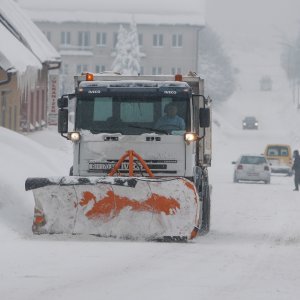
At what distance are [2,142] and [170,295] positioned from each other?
49.7 feet

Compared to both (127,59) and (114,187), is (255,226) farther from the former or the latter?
(127,59)

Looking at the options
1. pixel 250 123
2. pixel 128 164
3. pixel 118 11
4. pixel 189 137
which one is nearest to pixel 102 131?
pixel 128 164

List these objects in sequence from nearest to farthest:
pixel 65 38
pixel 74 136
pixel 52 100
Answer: pixel 74 136
pixel 52 100
pixel 65 38

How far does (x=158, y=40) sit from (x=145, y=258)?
107m

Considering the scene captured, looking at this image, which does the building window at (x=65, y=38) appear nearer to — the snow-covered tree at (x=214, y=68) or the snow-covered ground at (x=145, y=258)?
the snow-covered tree at (x=214, y=68)

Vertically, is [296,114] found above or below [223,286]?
above

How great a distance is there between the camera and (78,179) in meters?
17.2

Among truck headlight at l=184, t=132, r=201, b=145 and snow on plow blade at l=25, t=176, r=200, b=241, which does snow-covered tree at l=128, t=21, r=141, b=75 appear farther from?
snow on plow blade at l=25, t=176, r=200, b=241

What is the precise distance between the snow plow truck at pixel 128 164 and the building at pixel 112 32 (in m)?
99.0

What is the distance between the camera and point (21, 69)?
35500 mm

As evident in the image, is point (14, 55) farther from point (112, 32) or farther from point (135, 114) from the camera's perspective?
point (112, 32)

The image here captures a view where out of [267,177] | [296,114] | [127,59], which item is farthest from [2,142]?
[296,114]

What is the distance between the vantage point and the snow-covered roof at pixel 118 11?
12162cm

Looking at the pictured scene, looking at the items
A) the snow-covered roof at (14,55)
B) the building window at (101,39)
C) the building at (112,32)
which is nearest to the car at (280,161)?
the snow-covered roof at (14,55)
